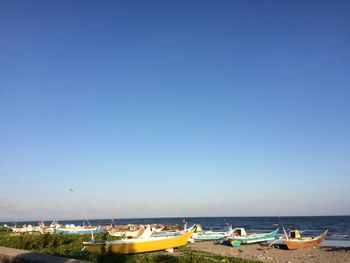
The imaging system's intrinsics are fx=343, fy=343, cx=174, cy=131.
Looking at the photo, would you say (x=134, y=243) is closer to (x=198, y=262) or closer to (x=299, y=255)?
(x=198, y=262)

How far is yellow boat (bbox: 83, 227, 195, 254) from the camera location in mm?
20062

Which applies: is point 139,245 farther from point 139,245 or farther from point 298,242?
point 298,242

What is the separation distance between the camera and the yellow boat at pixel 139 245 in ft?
65.8

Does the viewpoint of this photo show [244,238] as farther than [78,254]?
Yes

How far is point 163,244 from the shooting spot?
23.7 m

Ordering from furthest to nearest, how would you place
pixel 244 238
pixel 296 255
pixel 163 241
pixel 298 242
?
pixel 244 238 → pixel 298 242 → pixel 296 255 → pixel 163 241

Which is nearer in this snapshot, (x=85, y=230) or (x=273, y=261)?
(x=273, y=261)

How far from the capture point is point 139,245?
71.7ft

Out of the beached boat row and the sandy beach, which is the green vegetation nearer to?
the beached boat row

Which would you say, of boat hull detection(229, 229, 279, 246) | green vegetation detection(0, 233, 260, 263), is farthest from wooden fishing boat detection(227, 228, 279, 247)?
green vegetation detection(0, 233, 260, 263)

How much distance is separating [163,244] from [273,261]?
24.8ft

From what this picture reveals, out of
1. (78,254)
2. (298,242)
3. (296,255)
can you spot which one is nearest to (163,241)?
(78,254)

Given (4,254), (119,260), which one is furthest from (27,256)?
(119,260)

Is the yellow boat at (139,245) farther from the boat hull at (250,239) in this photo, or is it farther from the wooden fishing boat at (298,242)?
the wooden fishing boat at (298,242)
